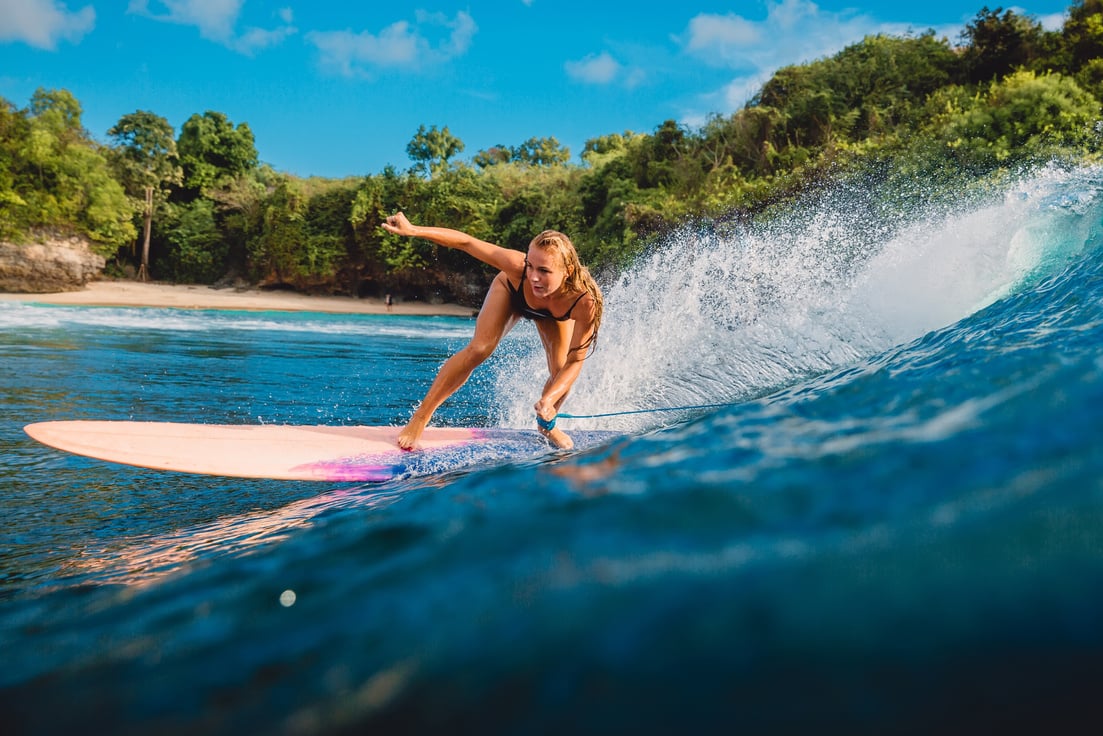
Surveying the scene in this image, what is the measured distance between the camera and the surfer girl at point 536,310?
3.53 m

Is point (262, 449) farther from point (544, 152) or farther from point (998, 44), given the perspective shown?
point (544, 152)

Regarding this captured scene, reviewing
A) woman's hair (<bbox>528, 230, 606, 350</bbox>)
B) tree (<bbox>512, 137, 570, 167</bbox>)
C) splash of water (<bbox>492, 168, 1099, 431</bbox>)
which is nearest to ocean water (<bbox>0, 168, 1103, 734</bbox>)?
woman's hair (<bbox>528, 230, 606, 350</bbox>)

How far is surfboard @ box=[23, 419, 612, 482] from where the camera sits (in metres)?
3.17

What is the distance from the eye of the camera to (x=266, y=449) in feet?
11.2

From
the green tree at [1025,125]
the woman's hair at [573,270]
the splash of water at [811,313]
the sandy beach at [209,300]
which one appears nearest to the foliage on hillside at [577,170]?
the green tree at [1025,125]

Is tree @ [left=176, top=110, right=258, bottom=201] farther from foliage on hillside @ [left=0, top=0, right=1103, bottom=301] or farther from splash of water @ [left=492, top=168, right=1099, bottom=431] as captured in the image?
splash of water @ [left=492, top=168, right=1099, bottom=431]

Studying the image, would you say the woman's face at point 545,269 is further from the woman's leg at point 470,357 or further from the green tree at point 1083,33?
the green tree at point 1083,33

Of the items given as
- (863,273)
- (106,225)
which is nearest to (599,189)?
(106,225)

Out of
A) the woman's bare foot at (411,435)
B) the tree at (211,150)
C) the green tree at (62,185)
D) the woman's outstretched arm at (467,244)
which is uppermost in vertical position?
the tree at (211,150)

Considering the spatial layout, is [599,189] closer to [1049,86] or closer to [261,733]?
[1049,86]

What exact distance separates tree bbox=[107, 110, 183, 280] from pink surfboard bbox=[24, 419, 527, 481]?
103ft

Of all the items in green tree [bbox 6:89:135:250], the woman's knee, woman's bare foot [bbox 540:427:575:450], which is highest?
green tree [bbox 6:89:135:250]

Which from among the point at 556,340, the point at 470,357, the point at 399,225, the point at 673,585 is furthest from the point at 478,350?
the point at 673,585

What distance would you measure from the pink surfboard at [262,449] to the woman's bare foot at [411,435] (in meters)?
0.05
